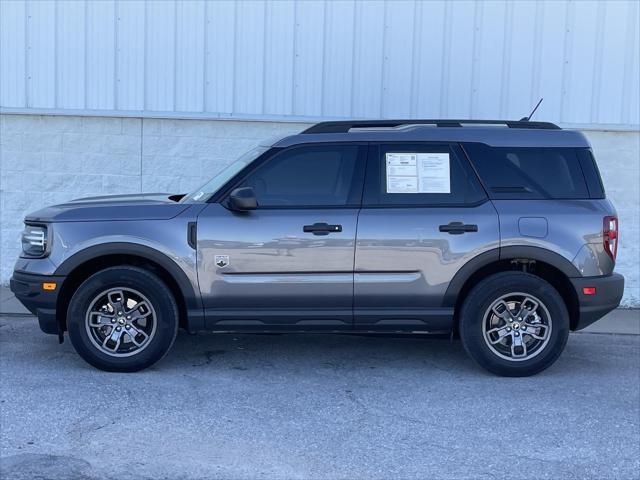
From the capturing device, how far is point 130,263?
611cm

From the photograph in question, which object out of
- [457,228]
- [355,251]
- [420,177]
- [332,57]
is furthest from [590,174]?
[332,57]

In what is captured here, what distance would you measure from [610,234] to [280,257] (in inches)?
101

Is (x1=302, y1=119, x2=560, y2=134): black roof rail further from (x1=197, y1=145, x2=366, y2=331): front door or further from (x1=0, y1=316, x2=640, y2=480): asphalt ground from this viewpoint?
(x1=0, y1=316, x2=640, y2=480): asphalt ground

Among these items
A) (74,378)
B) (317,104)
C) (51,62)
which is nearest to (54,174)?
(51,62)

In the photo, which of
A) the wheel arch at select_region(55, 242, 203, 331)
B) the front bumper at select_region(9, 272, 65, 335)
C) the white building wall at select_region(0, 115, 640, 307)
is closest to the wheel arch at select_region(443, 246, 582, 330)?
the wheel arch at select_region(55, 242, 203, 331)

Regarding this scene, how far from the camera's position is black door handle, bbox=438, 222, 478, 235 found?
591cm

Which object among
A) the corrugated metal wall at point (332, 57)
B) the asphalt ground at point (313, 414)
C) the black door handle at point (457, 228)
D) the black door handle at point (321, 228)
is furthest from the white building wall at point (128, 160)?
the black door handle at point (457, 228)

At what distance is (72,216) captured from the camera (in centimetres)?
599

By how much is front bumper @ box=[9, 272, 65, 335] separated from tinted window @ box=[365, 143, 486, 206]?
8.28 ft

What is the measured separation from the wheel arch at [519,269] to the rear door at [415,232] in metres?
0.05

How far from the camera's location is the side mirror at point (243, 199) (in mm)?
5789

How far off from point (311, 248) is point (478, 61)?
460 centimetres

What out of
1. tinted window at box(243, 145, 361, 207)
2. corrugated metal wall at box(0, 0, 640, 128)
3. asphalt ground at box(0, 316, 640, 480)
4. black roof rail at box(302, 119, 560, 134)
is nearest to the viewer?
asphalt ground at box(0, 316, 640, 480)

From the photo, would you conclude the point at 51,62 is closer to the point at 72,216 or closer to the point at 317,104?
the point at 317,104
